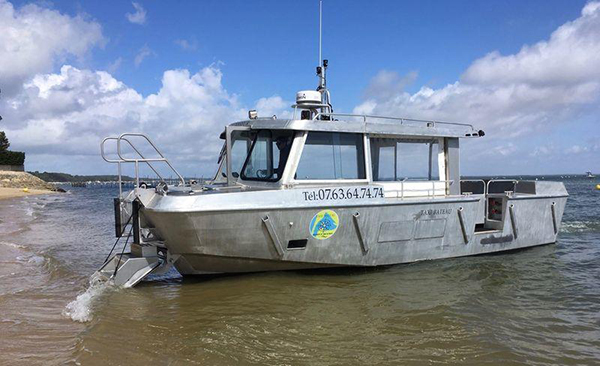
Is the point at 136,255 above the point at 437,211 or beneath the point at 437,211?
beneath

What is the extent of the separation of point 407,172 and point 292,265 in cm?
306

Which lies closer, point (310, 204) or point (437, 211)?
point (310, 204)

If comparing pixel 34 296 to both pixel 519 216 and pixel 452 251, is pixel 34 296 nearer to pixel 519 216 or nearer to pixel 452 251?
pixel 452 251

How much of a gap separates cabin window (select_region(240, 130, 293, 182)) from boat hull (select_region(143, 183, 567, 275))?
89 centimetres

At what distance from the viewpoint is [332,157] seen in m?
7.88

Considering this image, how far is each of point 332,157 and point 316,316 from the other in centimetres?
291

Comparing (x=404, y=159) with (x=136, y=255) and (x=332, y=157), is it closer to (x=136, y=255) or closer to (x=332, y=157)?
(x=332, y=157)

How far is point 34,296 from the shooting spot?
6.96 metres

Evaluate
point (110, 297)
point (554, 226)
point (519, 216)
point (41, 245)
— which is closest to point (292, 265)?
point (110, 297)

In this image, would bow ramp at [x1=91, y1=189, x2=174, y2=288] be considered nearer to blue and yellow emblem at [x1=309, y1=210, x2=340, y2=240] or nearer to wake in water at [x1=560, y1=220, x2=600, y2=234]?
blue and yellow emblem at [x1=309, y1=210, x2=340, y2=240]

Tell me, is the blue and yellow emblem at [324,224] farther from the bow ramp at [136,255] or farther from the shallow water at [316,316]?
the bow ramp at [136,255]

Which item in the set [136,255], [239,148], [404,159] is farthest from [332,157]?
[136,255]

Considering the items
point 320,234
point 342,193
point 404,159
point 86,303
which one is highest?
point 404,159

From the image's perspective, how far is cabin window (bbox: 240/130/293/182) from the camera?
300 inches
